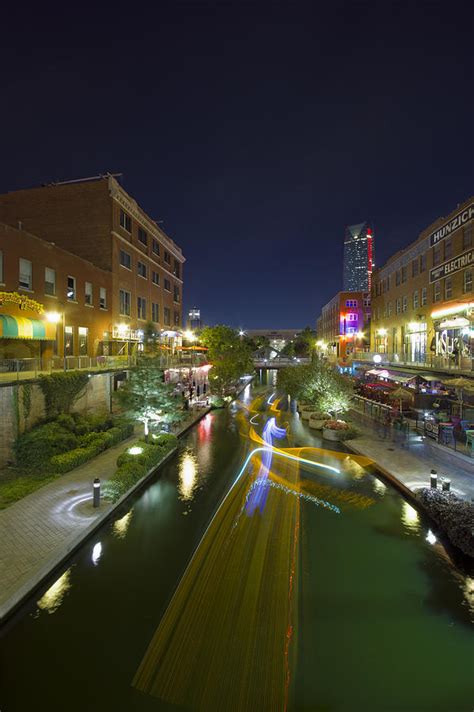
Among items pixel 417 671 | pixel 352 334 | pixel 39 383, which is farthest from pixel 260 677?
pixel 352 334

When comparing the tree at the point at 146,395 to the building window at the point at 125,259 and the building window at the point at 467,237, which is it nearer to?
the building window at the point at 125,259

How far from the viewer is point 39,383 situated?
1773 cm

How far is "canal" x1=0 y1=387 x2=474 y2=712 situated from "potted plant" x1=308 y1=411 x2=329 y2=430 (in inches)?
495

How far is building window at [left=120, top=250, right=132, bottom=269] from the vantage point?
130ft

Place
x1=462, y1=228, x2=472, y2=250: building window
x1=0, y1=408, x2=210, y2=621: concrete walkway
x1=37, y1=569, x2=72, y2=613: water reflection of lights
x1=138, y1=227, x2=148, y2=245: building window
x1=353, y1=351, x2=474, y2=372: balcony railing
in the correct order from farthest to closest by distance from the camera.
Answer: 1. x1=138, y1=227, x2=148, y2=245: building window
2. x1=462, y1=228, x2=472, y2=250: building window
3. x1=353, y1=351, x2=474, y2=372: balcony railing
4. x1=0, y1=408, x2=210, y2=621: concrete walkway
5. x1=37, y1=569, x2=72, y2=613: water reflection of lights

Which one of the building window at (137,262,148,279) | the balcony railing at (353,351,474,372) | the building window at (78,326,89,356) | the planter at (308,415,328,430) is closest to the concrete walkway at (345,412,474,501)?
the planter at (308,415,328,430)

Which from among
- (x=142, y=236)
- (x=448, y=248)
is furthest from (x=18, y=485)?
(x=142, y=236)

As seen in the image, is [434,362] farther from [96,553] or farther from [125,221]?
[125,221]

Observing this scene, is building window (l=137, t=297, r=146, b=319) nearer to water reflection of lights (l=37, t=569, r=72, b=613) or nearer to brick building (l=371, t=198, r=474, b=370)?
brick building (l=371, t=198, r=474, b=370)

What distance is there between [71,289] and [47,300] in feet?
11.1

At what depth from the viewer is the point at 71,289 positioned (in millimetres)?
30047

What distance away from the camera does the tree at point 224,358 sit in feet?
Result: 129

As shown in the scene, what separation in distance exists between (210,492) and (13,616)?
311 inches

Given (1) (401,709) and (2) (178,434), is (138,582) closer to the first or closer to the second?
(1) (401,709)
